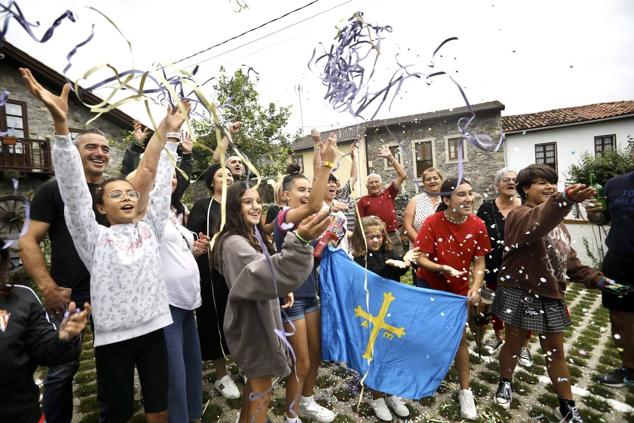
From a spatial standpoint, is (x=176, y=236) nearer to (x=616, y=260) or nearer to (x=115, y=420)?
(x=115, y=420)

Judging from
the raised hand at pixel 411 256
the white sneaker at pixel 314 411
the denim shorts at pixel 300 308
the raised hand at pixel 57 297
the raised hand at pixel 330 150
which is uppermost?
the raised hand at pixel 330 150

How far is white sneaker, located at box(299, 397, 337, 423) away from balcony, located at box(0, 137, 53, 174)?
1203cm

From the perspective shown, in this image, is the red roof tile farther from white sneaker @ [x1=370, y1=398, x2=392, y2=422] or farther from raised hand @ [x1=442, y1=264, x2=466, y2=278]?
white sneaker @ [x1=370, y1=398, x2=392, y2=422]

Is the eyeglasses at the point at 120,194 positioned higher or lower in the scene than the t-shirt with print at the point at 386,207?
higher

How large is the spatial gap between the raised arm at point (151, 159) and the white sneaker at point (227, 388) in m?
1.86

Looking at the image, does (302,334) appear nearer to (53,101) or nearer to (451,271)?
(451,271)

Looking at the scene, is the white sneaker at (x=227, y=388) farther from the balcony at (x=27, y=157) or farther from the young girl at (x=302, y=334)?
the balcony at (x=27, y=157)

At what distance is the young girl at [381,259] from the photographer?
102 inches

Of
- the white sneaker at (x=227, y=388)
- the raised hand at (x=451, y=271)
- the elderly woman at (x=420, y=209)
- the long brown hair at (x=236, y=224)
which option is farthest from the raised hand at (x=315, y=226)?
the elderly woman at (x=420, y=209)

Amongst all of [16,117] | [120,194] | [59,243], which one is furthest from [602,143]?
[16,117]

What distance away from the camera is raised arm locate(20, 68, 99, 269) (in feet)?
4.71

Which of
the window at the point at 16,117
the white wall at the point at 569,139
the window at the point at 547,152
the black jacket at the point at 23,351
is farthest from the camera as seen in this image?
the window at the point at 547,152

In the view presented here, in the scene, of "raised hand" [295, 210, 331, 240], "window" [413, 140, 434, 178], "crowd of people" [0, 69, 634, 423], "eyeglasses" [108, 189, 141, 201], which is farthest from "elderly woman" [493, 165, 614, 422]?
"window" [413, 140, 434, 178]

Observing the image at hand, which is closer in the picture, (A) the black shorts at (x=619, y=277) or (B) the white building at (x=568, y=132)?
(A) the black shorts at (x=619, y=277)
